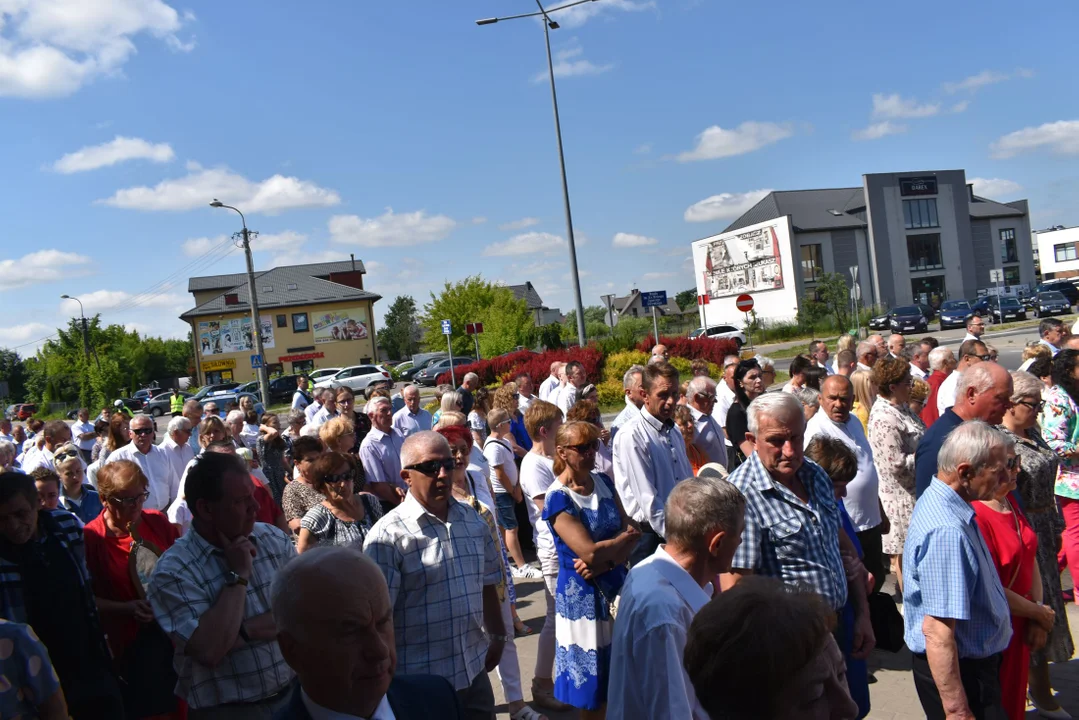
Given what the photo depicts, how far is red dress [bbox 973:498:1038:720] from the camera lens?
3545 mm

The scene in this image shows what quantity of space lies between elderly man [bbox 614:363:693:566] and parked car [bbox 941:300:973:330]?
150ft

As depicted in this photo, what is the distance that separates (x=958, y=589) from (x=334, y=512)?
3003 millimetres

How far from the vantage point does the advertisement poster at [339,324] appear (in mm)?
71375

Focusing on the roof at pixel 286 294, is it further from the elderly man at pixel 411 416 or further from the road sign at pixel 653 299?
the elderly man at pixel 411 416

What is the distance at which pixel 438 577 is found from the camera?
11.7 ft

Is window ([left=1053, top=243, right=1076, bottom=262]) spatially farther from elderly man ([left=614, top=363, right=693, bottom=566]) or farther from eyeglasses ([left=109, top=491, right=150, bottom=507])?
eyeglasses ([left=109, top=491, right=150, bottom=507])

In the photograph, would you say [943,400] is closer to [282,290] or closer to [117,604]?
[117,604]

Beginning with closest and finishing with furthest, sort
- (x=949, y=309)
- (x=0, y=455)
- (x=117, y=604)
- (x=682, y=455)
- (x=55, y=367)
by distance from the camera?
1. (x=117, y=604)
2. (x=682, y=455)
3. (x=0, y=455)
4. (x=949, y=309)
5. (x=55, y=367)

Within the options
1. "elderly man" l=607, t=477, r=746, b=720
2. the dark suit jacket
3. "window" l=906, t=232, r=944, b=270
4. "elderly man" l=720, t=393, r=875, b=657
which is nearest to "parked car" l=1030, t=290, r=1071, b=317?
"window" l=906, t=232, r=944, b=270

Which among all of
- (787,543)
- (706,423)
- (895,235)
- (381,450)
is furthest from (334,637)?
(895,235)

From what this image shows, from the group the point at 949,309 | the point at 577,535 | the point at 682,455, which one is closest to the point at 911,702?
the point at 682,455

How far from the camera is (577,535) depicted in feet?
13.6

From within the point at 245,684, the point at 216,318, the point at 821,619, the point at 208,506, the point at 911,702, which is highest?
the point at 216,318

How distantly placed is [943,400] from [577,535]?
17.9 feet
